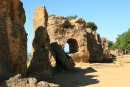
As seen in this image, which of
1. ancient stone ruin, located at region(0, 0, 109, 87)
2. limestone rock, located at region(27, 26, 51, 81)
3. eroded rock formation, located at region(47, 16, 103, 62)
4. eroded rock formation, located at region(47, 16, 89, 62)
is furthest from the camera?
eroded rock formation, located at region(47, 16, 89, 62)

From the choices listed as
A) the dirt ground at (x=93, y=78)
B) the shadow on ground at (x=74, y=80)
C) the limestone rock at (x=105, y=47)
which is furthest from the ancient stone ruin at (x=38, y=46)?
the limestone rock at (x=105, y=47)

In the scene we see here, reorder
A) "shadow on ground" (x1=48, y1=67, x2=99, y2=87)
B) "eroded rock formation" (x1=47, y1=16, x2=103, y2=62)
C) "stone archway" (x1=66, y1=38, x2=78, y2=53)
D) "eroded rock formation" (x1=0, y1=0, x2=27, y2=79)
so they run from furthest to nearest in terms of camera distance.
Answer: "stone archway" (x1=66, y1=38, x2=78, y2=53) < "eroded rock formation" (x1=47, y1=16, x2=103, y2=62) < "shadow on ground" (x1=48, y1=67, x2=99, y2=87) < "eroded rock formation" (x1=0, y1=0, x2=27, y2=79)

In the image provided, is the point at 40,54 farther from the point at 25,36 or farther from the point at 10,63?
the point at 10,63

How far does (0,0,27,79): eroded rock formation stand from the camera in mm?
9635

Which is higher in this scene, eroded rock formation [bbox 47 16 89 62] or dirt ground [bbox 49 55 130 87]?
eroded rock formation [bbox 47 16 89 62]

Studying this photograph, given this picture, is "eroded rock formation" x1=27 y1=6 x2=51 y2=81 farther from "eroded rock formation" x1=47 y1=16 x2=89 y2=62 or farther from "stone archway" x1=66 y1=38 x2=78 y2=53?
"stone archway" x1=66 y1=38 x2=78 y2=53

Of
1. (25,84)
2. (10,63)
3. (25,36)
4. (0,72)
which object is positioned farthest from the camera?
(25,36)

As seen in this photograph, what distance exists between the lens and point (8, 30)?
1048 centimetres

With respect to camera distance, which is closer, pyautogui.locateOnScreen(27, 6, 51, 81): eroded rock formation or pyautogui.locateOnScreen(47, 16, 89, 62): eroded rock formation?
pyautogui.locateOnScreen(27, 6, 51, 81): eroded rock formation

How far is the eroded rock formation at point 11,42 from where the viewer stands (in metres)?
9.64

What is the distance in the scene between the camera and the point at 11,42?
1061 centimetres

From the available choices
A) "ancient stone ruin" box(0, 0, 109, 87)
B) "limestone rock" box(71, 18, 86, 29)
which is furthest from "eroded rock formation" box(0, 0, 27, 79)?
"limestone rock" box(71, 18, 86, 29)

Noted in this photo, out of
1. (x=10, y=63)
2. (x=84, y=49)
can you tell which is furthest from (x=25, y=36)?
(x=84, y=49)

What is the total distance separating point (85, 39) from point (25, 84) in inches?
738
